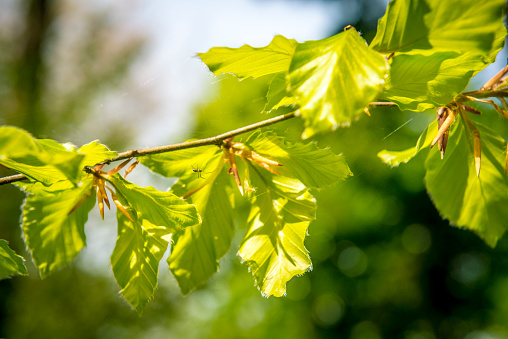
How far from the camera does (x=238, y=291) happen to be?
6641 mm

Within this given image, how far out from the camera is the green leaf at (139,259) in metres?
0.42

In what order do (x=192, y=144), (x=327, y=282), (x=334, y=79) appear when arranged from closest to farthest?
1. (x=334, y=79)
2. (x=192, y=144)
3. (x=327, y=282)

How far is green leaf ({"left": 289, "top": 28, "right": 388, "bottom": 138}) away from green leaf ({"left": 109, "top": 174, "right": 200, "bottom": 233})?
6.3 inches

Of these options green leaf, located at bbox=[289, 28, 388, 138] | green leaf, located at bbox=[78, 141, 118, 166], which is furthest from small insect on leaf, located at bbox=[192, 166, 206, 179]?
green leaf, located at bbox=[289, 28, 388, 138]

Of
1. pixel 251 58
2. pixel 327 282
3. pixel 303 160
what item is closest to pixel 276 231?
pixel 303 160

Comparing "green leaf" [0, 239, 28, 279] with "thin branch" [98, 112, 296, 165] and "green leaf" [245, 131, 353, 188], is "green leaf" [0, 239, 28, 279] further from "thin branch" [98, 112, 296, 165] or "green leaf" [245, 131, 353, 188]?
"green leaf" [245, 131, 353, 188]

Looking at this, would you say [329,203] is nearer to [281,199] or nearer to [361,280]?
[361,280]

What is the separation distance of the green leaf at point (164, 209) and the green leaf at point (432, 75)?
0.74 feet

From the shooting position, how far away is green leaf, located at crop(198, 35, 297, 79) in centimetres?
35

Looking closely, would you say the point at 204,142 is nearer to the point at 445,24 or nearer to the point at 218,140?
the point at 218,140

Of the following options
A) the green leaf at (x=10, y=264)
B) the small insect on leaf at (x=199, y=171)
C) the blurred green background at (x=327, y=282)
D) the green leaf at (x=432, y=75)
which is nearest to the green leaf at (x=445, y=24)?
the green leaf at (x=432, y=75)

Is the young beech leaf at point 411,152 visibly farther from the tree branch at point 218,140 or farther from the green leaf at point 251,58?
the green leaf at point 251,58

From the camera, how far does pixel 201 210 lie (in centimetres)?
47

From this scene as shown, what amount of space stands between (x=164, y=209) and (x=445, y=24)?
29 cm
